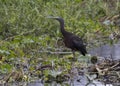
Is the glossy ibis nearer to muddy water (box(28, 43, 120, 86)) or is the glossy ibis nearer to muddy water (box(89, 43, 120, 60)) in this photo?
muddy water (box(28, 43, 120, 86))

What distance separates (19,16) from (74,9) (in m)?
2.86

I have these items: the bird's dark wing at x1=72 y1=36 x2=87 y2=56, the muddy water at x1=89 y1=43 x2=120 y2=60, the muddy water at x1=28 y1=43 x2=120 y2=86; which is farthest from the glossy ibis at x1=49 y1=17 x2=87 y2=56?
the muddy water at x1=89 y1=43 x2=120 y2=60

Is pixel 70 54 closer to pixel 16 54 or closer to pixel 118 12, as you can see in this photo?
pixel 16 54

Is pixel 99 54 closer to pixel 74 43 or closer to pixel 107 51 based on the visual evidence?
pixel 107 51

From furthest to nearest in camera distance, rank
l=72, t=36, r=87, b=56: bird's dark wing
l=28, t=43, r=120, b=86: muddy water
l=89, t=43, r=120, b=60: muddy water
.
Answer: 1. l=89, t=43, r=120, b=60: muddy water
2. l=72, t=36, r=87, b=56: bird's dark wing
3. l=28, t=43, r=120, b=86: muddy water

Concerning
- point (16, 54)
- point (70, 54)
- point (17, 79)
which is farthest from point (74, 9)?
point (17, 79)

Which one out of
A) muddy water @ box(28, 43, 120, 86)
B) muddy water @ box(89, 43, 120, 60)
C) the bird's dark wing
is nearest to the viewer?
muddy water @ box(28, 43, 120, 86)

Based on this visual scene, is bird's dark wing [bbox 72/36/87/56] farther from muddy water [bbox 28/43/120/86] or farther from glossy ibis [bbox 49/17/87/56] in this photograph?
muddy water [bbox 28/43/120/86]

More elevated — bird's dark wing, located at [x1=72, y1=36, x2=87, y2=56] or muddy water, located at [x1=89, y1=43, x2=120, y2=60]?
bird's dark wing, located at [x1=72, y1=36, x2=87, y2=56]

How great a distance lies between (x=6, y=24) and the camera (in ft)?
47.2

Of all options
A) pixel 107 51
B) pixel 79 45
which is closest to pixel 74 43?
pixel 79 45

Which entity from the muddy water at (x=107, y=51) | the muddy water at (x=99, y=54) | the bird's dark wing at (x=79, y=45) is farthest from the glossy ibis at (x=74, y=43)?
the muddy water at (x=107, y=51)

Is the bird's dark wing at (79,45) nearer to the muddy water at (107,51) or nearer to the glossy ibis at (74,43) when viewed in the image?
the glossy ibis at (74,43)

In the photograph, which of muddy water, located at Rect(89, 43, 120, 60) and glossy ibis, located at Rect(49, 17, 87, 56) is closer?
glossy ibis, located at Rect(49, 17, 87, 56)
